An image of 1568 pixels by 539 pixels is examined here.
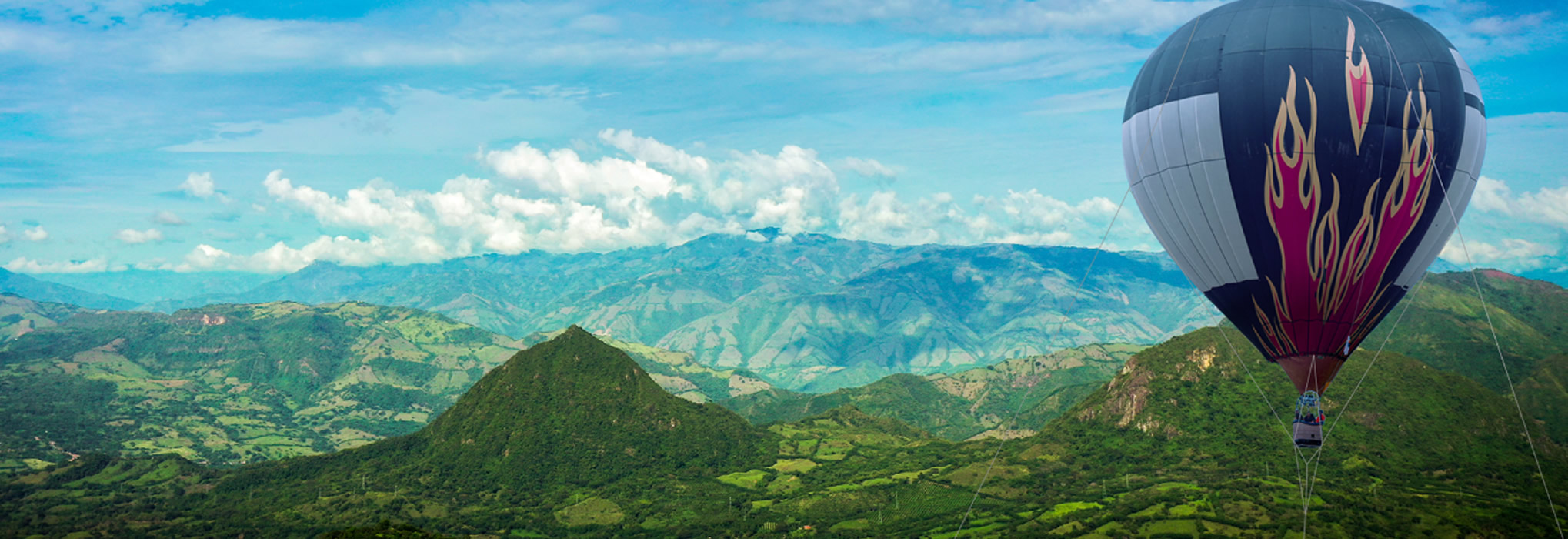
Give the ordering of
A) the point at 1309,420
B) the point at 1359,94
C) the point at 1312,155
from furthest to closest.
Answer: the point at 1309,420 → the point at 1312,155 → the point at 1359,94

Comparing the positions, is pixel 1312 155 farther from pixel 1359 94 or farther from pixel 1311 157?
pixel 1359 94

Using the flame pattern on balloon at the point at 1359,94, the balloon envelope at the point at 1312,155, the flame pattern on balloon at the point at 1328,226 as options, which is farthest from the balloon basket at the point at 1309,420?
the flame pattern on balloon at the point at 1359,94

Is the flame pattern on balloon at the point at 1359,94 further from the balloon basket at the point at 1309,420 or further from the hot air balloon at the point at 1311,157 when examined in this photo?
the balloon basket at the point at 1309,420

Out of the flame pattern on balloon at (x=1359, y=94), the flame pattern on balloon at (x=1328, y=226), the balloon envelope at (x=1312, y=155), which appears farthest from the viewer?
the flame pattern on balloon at (x=1328, y=226)

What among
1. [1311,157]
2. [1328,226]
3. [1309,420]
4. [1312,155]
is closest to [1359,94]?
Answer: [1312,155]

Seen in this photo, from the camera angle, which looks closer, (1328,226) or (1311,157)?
(1311,157)

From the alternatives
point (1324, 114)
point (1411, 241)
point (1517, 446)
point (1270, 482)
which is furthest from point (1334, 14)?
point (1517, 446)
